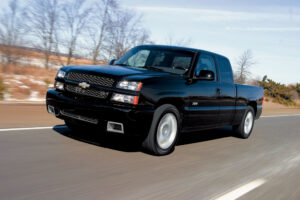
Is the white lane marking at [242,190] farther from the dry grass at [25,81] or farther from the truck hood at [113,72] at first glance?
the dry grass at [25,81]

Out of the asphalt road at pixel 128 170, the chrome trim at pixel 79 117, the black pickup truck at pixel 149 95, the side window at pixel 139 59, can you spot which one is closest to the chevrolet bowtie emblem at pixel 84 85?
the black pickup truck at pixel 149 95

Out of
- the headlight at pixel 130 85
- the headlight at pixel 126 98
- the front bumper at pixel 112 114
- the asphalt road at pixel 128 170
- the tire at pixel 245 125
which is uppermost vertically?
the headlight at pixel 130 85

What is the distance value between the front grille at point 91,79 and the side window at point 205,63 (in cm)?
180

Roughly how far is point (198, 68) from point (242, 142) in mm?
2703

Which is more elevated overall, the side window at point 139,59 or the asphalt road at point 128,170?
the side window at point 139,59

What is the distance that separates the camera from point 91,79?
520 centimetres

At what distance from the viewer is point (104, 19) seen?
57.5 feet

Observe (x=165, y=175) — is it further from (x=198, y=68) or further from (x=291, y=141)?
(x=291, y=141)

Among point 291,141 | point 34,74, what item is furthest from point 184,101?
point 34,74

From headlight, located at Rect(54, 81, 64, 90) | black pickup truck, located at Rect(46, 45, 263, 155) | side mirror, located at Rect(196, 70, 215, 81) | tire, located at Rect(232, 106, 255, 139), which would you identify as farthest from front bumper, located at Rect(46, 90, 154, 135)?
tire, located at Rect(232, 106, 255, 139)

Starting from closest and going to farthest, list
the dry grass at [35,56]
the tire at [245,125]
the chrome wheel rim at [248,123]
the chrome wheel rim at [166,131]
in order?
the chrome wheel rim at [166,131] → the tire at [245,125] → the chrome wheel rim at [248,123] → the dry grass at [35,56]

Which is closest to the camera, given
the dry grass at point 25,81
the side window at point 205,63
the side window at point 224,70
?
the side window at point 205,63

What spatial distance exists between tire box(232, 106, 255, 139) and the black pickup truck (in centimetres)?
138

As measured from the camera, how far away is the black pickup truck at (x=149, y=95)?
194 inches
